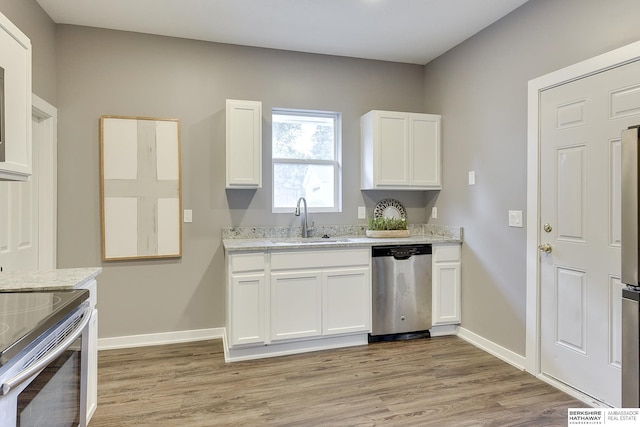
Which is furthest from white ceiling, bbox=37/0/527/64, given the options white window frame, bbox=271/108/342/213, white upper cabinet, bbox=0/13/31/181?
white upper cabinet, bbox=0/13/31/181

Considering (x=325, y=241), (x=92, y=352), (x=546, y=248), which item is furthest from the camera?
(x=325, y=241)

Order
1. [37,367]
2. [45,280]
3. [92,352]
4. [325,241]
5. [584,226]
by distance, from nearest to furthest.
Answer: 1. [37,367]
2. [45,280]
3. [92,352]
4. [584,226]
5. [325,241]

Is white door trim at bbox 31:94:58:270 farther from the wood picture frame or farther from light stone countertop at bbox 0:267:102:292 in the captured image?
light stone countertop at bbox 0:267:102:292

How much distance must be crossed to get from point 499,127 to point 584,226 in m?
1.06

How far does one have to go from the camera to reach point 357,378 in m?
2.59

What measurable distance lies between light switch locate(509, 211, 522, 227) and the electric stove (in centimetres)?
280

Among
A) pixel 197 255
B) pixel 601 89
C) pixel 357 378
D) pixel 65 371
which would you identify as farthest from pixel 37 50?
pixel 601 89

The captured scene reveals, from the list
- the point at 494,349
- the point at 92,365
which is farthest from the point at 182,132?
the point at 494,349

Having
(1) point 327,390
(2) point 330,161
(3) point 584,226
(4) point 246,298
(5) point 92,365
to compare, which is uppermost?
(2) point 330,161

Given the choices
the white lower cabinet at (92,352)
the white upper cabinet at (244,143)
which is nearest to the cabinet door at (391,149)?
the white upper cabinet at (244,143)

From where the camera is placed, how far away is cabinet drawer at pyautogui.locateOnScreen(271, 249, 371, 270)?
117 inches

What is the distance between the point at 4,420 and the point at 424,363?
257 cm

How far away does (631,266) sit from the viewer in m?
1.41

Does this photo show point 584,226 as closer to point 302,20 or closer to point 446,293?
point 446,293
